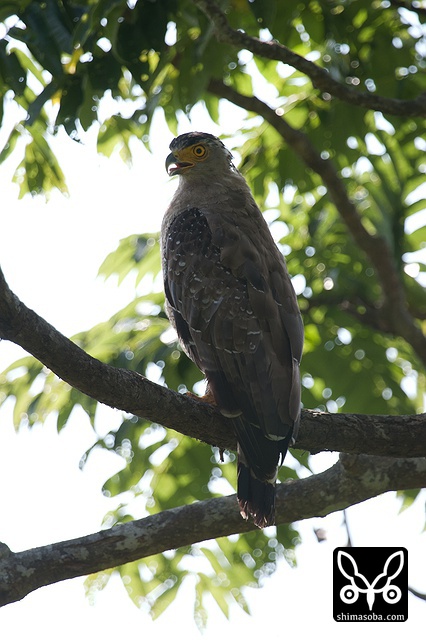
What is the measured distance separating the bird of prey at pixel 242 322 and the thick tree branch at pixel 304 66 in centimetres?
81

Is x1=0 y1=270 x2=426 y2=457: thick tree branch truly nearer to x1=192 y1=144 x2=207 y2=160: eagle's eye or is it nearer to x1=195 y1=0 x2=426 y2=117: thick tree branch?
x1=195 y1=0 x2=426 y2=117: thick tree branch

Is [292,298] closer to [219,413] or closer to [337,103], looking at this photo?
[219,413]

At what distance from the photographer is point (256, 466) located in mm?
4023

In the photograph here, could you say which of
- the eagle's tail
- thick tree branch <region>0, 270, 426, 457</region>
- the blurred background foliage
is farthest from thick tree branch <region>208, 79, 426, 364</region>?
the eagle's tail

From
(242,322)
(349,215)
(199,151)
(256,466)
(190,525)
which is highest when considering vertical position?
(199,151)

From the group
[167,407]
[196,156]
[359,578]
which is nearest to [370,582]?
[359,578]

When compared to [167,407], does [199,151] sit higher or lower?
higher

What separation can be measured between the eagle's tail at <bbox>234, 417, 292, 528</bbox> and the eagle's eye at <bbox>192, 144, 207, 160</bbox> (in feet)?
7.12

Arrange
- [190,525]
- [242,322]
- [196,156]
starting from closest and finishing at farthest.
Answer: [190,525] → [242,322] → [196,156]

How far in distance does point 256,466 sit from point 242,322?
72 centimetres

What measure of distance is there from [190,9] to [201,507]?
266cm

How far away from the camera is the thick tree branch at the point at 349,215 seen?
587 cm

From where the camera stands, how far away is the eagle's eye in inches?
222

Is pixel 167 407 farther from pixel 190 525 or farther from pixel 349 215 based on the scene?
pixel 349 215
